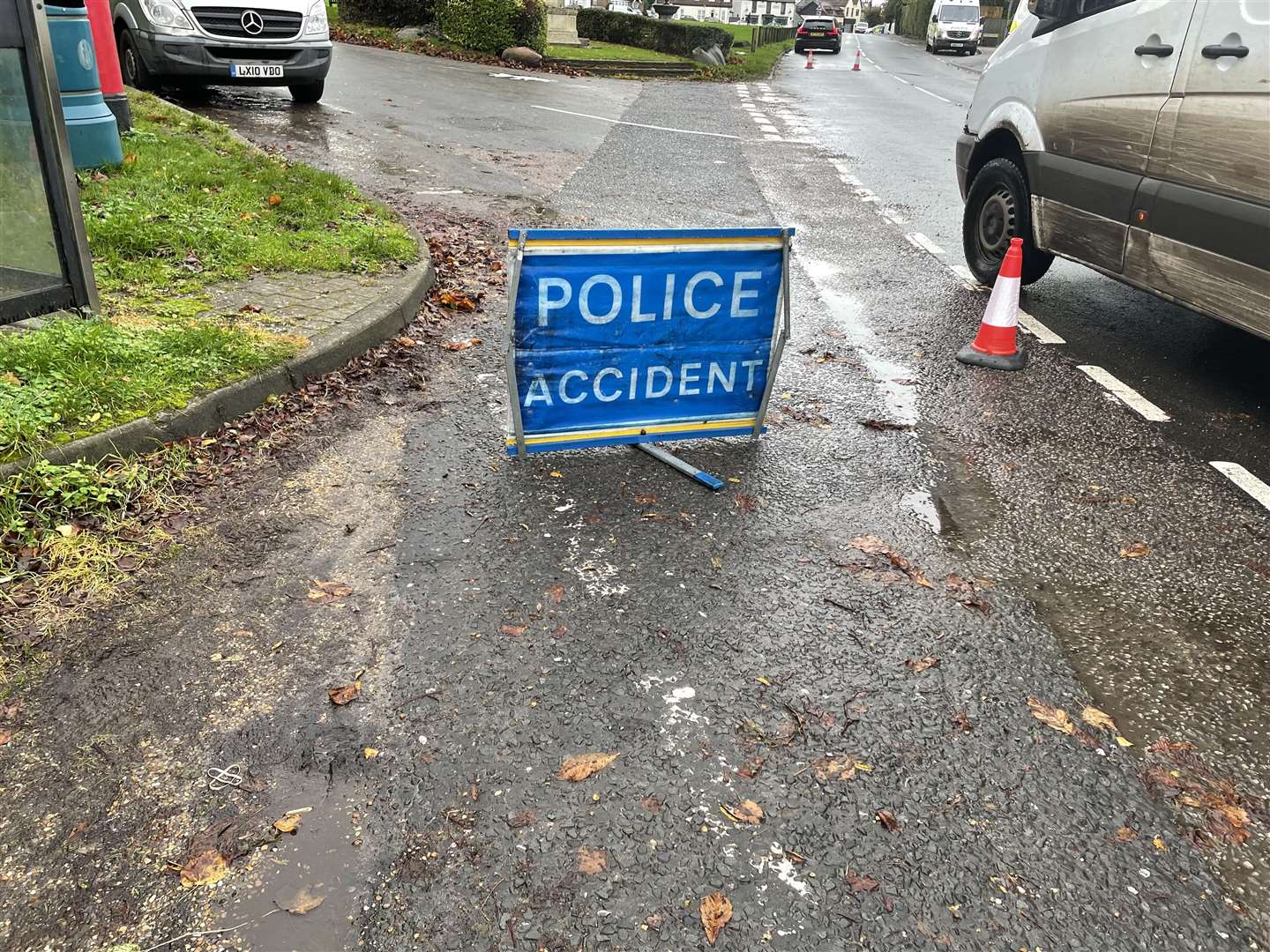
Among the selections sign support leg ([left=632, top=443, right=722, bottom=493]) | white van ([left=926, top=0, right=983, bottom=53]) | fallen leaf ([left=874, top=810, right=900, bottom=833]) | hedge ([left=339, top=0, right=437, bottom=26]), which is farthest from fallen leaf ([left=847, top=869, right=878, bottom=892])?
white van ([left=926, top=0, right=983, bottom=53])

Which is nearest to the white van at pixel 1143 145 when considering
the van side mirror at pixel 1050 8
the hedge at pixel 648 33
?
the van side mirror at pixel 1050 8

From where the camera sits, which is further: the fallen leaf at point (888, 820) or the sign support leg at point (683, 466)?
the sign support leg at point (683, 466)

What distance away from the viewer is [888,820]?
2477 mm

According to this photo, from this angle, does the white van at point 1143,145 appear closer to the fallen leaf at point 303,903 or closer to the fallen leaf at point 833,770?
the fallen leaf at point 833,770

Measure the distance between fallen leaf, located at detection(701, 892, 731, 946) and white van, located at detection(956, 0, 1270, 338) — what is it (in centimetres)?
398

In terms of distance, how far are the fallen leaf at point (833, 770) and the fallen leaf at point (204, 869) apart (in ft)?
4.92

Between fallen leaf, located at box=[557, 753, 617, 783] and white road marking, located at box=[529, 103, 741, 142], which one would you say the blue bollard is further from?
white road marking, located at box=[529, 103, 741, 142]

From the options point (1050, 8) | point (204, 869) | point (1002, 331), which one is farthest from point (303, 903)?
point (1050, 8)

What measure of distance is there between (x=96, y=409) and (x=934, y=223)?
7938mm

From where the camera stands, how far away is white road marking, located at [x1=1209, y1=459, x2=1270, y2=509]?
14.3ft

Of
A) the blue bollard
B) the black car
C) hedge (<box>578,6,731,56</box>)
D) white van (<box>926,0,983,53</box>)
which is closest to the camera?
the blue bollard

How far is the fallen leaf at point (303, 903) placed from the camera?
2154mm

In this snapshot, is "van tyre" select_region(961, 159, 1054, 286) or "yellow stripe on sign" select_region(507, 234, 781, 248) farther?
"van tyre" select_region(961, 159, 1054, 286)

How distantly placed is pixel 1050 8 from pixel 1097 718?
5.01m
